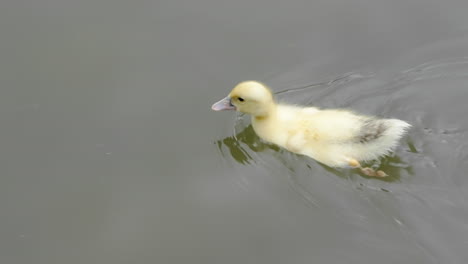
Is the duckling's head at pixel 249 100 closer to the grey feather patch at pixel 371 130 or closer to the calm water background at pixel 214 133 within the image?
the calm water background at pixel 214 133

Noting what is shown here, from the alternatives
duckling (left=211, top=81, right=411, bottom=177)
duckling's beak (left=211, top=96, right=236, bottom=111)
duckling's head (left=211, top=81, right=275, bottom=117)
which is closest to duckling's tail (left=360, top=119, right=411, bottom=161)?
duckling (left=211, top=81, right=411, bottom=177)

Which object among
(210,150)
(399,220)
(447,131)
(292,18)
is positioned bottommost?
(399,220)

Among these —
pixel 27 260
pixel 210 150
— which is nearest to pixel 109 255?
pixel 27 260

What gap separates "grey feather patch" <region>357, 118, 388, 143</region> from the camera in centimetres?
409

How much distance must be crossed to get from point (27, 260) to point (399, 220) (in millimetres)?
2250

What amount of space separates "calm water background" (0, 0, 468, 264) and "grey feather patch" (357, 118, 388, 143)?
0.26 meters

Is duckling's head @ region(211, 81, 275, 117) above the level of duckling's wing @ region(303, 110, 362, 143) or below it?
above

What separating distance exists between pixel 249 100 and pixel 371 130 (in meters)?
0.85

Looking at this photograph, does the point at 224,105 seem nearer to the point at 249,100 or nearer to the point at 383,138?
the point at 249,100

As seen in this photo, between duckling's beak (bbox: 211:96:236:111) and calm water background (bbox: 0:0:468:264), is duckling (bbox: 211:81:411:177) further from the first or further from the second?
calm water background (bbox: 0:0:468:264)

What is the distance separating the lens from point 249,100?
4.34 metres

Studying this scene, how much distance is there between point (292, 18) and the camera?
522 cm

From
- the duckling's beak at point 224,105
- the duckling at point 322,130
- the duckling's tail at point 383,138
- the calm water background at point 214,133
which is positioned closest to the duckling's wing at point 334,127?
the duckling at point 322,130

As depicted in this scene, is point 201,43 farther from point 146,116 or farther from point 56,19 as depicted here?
point 56,19
